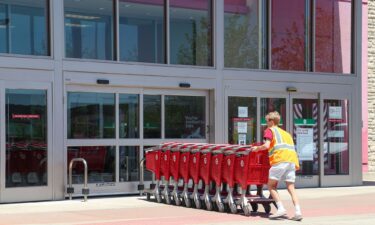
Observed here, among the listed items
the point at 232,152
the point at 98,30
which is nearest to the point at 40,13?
the point at 98,30

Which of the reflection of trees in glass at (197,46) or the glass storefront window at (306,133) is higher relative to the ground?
the reflection of trees in glass at (197,46)

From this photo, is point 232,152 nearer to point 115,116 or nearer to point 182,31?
point 115,116

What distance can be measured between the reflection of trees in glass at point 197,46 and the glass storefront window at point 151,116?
1246 millimetres

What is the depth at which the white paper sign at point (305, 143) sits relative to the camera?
1936cm

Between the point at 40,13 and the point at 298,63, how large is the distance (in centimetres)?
732

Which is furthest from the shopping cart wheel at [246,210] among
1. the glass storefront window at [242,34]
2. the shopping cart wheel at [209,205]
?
the glass storefront window at [242,34]

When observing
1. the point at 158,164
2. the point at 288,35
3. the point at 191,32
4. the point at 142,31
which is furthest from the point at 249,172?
the point at 288,35

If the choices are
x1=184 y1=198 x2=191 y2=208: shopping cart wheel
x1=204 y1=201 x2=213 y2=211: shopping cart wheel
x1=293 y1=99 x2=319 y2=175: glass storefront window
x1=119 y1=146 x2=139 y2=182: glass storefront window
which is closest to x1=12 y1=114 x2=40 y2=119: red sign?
x1=119 y1=146 x2=139 y2=182: glass storefront window

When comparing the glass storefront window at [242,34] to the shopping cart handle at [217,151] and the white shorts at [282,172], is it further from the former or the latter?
the white shorts at [282,172]

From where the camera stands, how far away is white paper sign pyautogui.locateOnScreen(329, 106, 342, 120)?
19844mm

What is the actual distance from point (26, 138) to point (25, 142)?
0.09 meters

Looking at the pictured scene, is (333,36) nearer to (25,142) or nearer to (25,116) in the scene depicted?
(25,116)

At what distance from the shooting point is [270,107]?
19.0 metres

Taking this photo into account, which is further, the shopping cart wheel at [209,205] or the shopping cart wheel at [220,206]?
the shopping cart wheel at [209,205]
